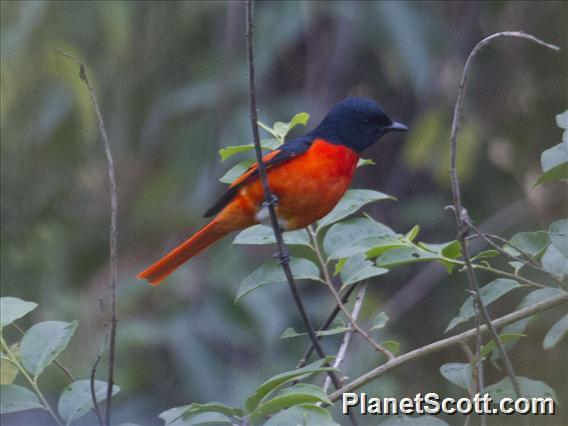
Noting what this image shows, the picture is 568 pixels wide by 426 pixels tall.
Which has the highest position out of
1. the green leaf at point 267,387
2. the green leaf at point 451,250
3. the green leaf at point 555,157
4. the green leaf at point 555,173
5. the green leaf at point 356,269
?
the green leaf at point 555,157

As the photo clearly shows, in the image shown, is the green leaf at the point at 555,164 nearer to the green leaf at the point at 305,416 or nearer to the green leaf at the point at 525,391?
the green leaf at the point at 525,391

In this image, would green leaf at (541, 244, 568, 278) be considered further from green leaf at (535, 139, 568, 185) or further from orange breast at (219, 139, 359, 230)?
orange breast at (219, 139, 359, 230)

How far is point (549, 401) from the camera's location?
5.61ft

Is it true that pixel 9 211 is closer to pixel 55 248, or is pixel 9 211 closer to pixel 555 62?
pixel 55 248

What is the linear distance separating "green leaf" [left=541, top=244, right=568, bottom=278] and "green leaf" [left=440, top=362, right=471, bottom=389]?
0.22m

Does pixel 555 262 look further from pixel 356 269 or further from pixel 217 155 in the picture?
pixel 217 155

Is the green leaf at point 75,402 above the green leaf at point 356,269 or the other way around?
the other way around

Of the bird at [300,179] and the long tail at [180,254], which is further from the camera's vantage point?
the long tail at [180,254]

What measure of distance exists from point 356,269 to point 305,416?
514 millimetres

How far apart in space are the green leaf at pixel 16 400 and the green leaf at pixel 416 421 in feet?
2.01

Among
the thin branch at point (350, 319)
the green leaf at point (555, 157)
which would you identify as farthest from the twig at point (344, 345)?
the green leaf at point (555, 157)

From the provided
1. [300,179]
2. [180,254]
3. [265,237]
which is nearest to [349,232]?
[265,237]

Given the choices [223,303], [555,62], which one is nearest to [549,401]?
[223,303]

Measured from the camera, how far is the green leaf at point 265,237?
83.5 inches
